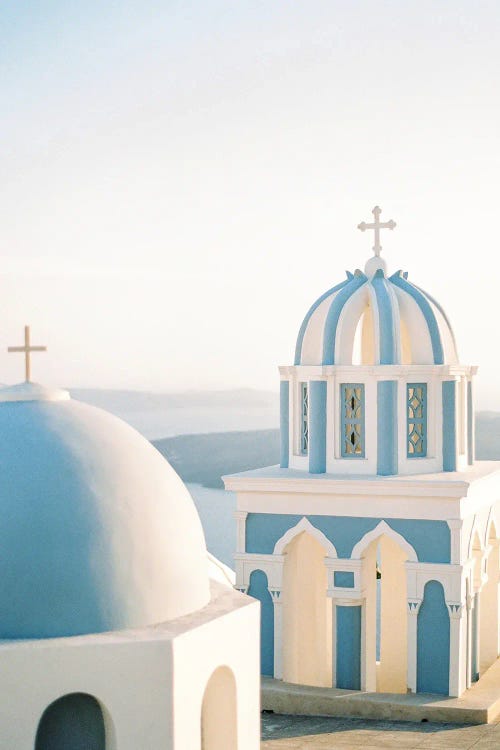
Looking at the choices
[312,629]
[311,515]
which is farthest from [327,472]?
[312,629]

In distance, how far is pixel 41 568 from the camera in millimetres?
9594

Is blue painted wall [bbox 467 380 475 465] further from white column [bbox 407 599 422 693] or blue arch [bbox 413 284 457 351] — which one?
white column [bbox 407 599 422 693]

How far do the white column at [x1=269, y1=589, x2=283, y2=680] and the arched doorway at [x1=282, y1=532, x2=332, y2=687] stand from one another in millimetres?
64

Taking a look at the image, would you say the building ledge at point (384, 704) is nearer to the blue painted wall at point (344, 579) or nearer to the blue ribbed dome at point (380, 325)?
the blue painted wall at point (344, 579)

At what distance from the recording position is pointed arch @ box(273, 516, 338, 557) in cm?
1738

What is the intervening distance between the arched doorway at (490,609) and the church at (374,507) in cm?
5

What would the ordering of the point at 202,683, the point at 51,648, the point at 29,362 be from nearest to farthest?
1. the point at 51,648
2. the point at 202,683
3. the point at 29,362

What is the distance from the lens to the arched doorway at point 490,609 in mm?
18891

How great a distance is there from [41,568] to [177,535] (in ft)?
4.00

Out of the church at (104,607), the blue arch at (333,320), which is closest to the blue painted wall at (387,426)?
the blue arch at (333,320)

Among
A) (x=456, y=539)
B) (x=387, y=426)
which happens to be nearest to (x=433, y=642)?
(x=456, y=539)

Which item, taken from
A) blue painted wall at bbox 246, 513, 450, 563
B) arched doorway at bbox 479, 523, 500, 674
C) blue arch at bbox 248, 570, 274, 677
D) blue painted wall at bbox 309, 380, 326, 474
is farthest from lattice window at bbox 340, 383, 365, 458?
arched doorway at bbox 479, 523, 500, 674

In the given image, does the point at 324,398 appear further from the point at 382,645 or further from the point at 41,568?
the point at 41,568

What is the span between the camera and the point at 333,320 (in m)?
18.1
